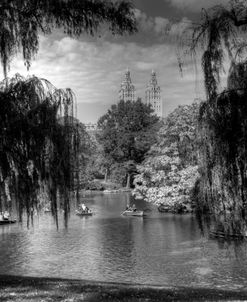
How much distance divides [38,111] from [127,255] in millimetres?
15560

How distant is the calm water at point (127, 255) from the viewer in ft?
66.6

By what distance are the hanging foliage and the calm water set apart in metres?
9.59

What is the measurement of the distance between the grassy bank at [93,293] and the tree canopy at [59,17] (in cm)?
628

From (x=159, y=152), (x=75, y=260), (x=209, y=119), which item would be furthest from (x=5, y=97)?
(x=159, y=152)

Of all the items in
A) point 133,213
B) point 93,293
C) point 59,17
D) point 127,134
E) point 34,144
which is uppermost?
point 127,134

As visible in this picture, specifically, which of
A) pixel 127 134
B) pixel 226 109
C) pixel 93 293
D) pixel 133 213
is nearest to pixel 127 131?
pixel 127 134

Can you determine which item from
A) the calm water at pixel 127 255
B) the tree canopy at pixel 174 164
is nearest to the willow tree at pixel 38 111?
the calm water at pixel 127 255

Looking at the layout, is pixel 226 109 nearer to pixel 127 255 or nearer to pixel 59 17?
pixel 59 17

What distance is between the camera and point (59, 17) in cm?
999

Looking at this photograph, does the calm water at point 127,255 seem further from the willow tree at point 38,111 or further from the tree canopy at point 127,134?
the tree canopy at point 127,134

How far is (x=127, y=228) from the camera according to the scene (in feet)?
115

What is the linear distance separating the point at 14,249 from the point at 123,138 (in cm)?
5864

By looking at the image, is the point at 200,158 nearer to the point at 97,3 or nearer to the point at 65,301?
Answer: the point at 97,3

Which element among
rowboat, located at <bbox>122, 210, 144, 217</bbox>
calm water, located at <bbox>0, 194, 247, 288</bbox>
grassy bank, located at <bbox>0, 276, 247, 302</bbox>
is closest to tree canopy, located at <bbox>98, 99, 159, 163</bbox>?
rowboat, located at <bbox>122, 210, 144, 217</bbox>
